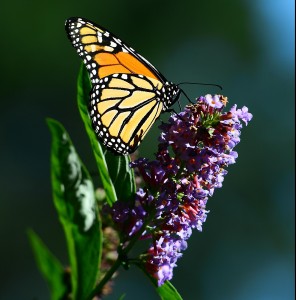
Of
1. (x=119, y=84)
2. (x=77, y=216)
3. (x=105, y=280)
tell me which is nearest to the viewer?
(x=77, y=216)

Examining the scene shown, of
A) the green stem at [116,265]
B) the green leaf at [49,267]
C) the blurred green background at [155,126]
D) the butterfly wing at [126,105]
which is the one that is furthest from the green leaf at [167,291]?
the blurred green background at [155,126]

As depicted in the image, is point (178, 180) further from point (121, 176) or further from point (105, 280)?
point (105, 280)

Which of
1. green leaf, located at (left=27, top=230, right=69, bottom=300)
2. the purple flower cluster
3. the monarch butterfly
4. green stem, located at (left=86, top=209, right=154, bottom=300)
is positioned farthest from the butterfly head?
green leaf, located at (left=27, top=230, right=69, bottom=300)

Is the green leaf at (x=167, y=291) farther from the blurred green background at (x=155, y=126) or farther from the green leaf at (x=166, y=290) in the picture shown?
the blurred green background at (x=155, y=126)

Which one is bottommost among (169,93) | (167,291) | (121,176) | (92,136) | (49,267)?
(167,291)

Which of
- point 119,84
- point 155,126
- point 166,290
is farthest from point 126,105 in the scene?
point 155,126
